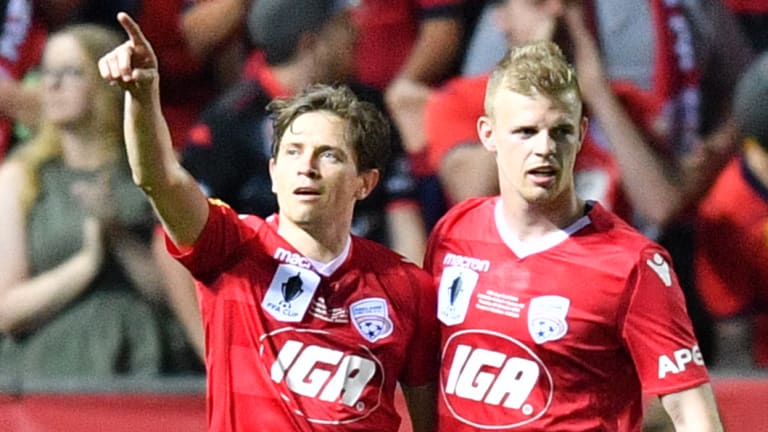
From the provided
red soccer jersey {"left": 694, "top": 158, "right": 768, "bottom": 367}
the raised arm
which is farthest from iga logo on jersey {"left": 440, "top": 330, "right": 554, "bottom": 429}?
red soccer jersey {"left": 694, "top": 158, "right": 768, "bottom": 367}

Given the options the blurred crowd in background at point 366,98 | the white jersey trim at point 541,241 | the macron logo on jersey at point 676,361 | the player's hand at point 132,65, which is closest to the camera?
the player's hand at point 132,65

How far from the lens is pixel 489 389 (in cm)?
205

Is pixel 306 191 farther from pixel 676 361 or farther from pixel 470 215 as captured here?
pixel 676 361

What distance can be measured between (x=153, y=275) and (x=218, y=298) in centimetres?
154

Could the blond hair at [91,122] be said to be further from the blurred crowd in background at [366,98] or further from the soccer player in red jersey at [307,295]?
the soccer player in red jersey at [307,295]

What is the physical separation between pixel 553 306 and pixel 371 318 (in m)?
0.24

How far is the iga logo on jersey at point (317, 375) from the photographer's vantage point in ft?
6.61

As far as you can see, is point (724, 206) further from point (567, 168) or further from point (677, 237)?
point (567, 168)

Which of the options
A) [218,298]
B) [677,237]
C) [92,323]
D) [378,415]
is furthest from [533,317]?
[92,323]

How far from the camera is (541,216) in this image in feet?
6.81

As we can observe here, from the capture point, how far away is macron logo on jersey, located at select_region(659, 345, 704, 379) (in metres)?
1.97

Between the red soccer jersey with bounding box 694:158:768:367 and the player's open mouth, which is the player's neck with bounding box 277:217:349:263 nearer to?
the player's open mouth

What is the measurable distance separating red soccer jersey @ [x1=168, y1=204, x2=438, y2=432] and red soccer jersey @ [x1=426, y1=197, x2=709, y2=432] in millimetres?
94

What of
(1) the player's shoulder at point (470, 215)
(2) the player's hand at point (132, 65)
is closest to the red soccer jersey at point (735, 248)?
(1) the player's shoulder at point (470, 215)
